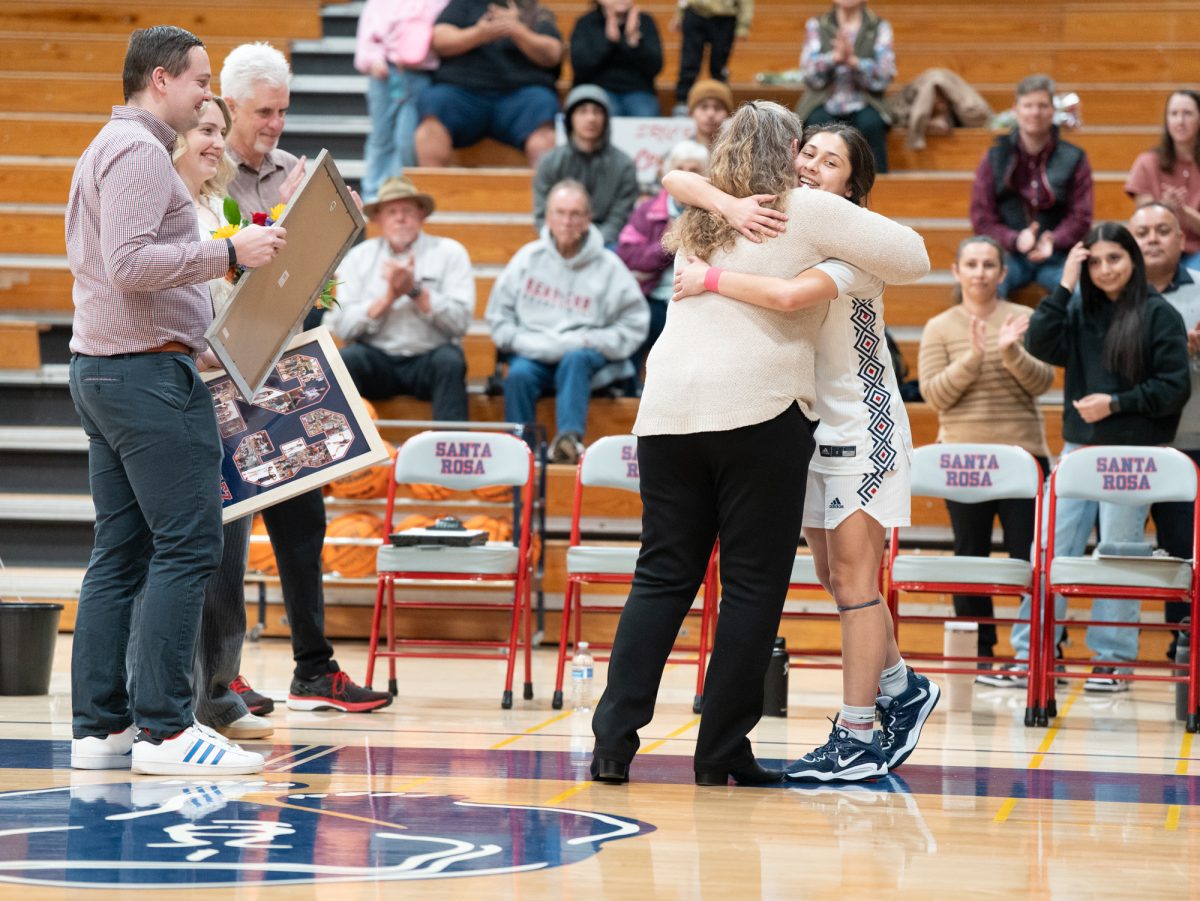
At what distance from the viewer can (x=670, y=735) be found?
4645 millimetres

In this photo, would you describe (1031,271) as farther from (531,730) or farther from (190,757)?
(190,757)

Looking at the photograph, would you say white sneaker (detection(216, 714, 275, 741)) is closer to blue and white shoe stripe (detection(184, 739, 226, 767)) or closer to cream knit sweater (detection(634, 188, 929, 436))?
blue and white shoe stripe (detection(184, 739, 226, 767))

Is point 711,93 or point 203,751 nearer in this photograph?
point 203,751

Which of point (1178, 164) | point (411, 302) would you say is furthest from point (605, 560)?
point (1178, 164)

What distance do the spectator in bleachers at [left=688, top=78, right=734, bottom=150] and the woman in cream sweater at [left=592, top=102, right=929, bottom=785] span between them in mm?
4505

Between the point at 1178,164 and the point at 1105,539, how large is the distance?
239 centimetres

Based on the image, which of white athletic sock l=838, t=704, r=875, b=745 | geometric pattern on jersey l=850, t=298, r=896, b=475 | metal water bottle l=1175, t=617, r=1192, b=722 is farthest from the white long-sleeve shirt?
white athletic sock l=838, t=704, r=875, b=745

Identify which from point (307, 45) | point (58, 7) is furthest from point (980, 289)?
point (58, 7)

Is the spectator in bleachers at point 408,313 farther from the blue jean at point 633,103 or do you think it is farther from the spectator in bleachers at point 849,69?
the spectator in bleachers at point 849,69

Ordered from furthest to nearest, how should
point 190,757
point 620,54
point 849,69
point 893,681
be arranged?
point 620,54, point 849,69, point 893,681, point 190,757

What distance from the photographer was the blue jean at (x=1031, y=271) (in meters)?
7.53

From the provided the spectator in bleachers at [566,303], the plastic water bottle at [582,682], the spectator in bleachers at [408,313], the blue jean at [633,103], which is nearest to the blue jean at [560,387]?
the spectator in bleachers at [566,303]

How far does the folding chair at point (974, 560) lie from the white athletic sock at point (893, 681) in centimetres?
107

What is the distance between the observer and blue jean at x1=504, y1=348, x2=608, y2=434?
7.00 meters
